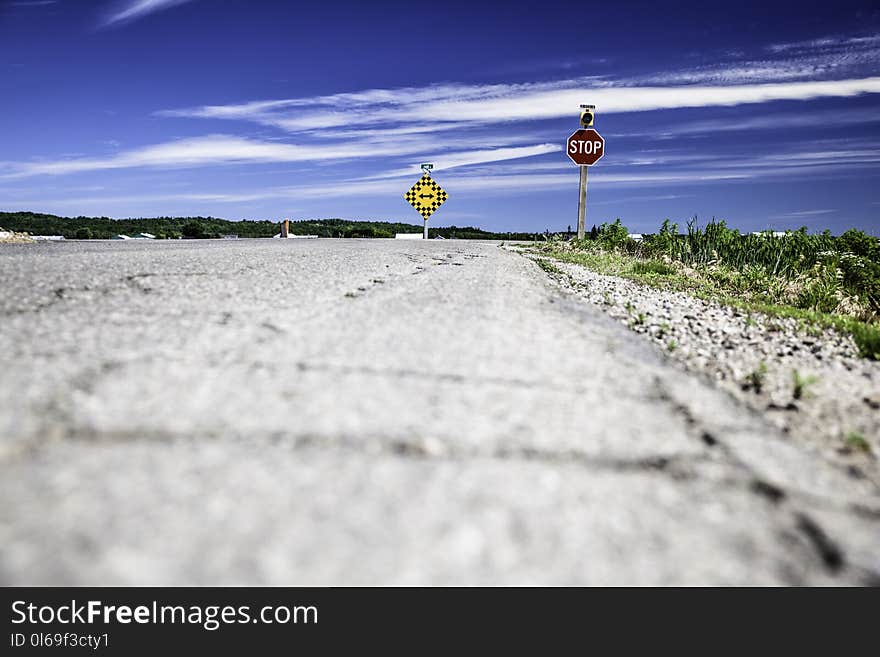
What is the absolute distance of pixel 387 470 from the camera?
100 centimetres

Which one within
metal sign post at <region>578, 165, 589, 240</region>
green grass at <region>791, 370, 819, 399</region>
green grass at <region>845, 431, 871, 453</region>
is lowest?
green grass at <region>845, 431, 871, 453</region>

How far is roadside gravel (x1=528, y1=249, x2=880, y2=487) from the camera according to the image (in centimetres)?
153

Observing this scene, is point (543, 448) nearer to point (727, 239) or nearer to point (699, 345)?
point (699, 345)

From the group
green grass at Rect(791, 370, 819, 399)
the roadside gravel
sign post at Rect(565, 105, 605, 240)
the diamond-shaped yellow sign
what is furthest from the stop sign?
green grass at Rect(791, 370, 819, 399)

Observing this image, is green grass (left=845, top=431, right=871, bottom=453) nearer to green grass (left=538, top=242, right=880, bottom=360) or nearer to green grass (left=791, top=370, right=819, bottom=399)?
green grass (left=791, top=370, right=819, bottom=399)

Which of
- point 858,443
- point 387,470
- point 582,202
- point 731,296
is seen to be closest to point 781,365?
point 858,443

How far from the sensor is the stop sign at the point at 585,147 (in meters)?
13.6

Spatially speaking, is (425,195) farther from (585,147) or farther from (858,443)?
(858,443)

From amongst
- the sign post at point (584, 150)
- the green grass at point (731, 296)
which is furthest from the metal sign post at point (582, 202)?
the green grass at point (731, 296)

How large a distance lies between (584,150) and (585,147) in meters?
0.07

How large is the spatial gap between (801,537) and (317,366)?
113 centimetres

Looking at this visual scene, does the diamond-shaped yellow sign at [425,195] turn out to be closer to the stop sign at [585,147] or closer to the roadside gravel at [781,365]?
the stop sign at [585,147]

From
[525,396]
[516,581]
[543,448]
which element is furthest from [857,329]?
[516,581]
